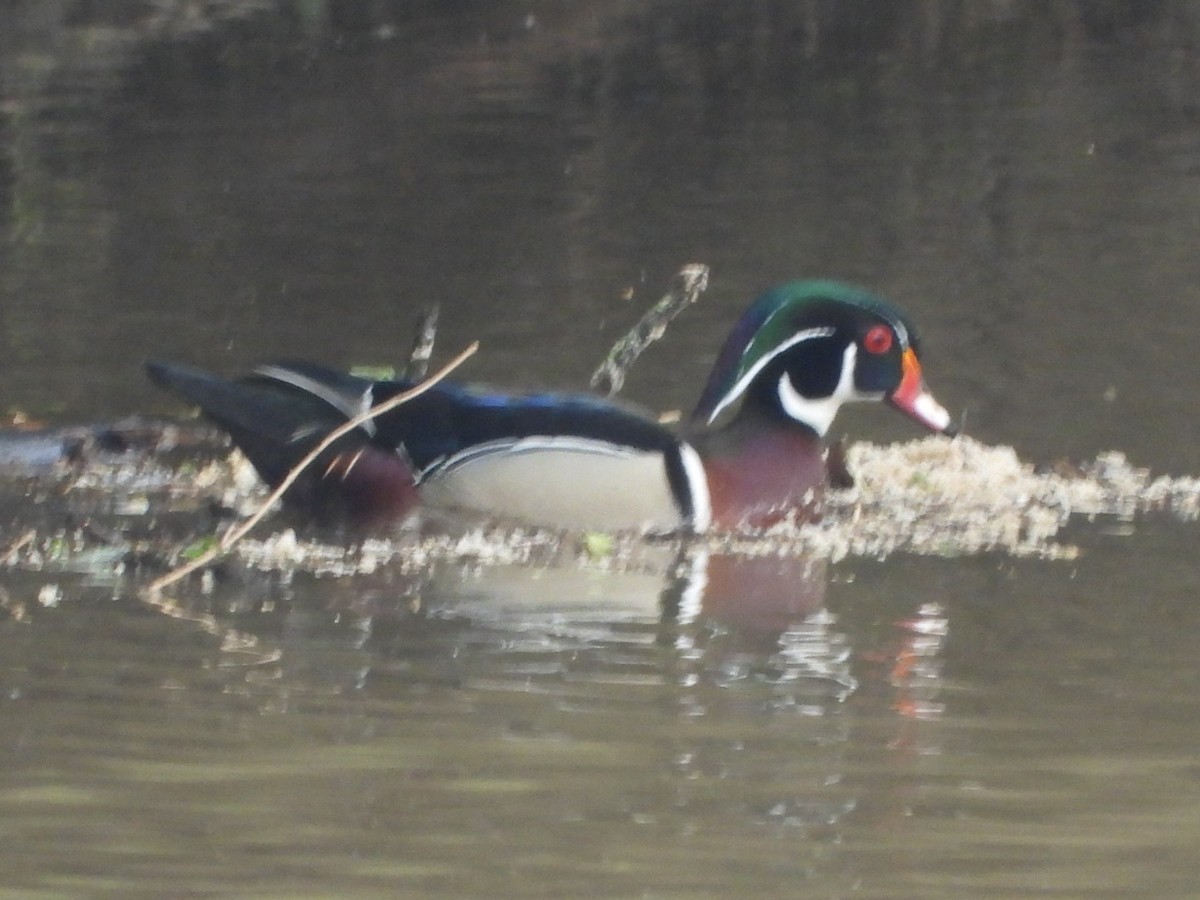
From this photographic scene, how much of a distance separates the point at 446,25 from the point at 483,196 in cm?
891

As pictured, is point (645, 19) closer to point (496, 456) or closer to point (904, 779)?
point (496, 456)

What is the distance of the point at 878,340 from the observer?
24.2 ft

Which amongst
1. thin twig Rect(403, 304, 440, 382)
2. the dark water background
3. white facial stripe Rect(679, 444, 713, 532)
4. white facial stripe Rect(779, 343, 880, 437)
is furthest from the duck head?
thin twig Rect(403, 304, 440, 382)

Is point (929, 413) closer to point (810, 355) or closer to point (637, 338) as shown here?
point (810, 355)

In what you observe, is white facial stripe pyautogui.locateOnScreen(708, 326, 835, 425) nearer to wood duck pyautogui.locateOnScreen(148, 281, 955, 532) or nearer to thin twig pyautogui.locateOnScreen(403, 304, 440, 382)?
wood duck pyautogui.locateOnScreen(148, 281, 955, 532)

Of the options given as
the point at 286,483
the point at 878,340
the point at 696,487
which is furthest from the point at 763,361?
the point at 286,483

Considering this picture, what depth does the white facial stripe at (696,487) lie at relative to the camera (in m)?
7.04

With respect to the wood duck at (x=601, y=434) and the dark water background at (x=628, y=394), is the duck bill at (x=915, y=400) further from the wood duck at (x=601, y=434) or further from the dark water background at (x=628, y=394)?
the dark water background at (x=628, y=394)

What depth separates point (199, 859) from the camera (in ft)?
14.8

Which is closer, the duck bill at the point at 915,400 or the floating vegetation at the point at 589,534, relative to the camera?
the floating vegetation at the point at 589,534

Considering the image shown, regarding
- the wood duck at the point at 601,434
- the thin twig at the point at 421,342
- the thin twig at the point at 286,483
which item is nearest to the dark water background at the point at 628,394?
the thin twig at the point at 286,483

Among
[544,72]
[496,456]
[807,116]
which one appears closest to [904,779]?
[496,456]

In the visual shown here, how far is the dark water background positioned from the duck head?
27.9 inches

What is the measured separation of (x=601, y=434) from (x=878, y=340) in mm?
921
